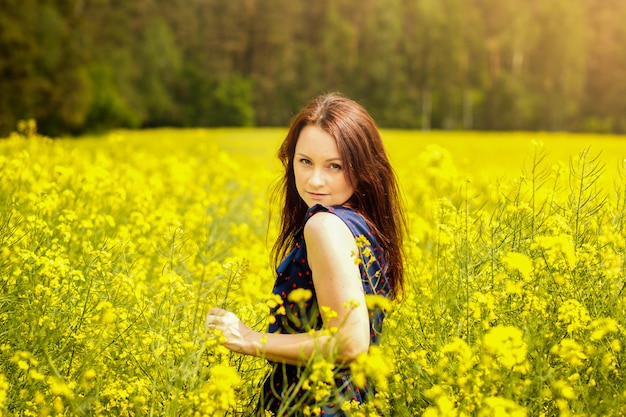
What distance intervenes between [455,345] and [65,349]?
1.35m

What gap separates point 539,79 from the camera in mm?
47219

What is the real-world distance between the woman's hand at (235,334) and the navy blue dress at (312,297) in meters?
0.09

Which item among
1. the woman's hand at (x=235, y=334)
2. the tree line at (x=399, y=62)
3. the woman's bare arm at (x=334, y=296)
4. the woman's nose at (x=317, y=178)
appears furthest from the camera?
the tree line at (x=399, y=62)

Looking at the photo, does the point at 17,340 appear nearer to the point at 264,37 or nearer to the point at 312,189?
the point at 312,189

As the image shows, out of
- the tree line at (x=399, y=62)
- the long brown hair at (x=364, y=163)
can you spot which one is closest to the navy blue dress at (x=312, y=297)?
the long brown hair at (x=364, y=163)

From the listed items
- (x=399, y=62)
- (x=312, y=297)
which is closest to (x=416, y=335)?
(x=312, y=297)

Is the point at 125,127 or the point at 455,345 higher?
the point at 455,345

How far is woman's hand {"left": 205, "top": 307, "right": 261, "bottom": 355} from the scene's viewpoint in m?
2.26

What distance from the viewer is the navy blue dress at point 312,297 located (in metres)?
2.27

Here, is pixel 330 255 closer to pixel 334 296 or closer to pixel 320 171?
pixel 334 296

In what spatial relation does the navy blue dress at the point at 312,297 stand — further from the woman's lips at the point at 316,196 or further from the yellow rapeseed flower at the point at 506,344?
the yellow rapeseed flower at the point at 506,344

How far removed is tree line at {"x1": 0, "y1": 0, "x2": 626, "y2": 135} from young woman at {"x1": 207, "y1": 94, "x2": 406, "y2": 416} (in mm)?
39477

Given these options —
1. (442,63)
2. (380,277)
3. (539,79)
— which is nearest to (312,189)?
(380,277)

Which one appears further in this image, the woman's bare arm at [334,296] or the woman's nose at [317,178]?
the woman's nose at [317,178]
